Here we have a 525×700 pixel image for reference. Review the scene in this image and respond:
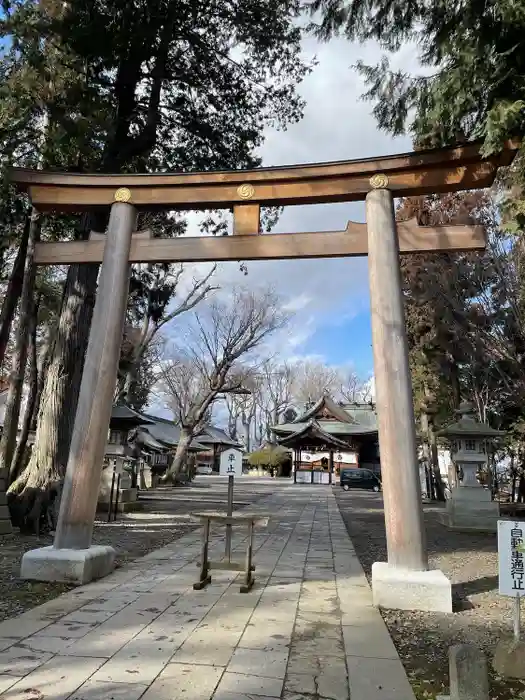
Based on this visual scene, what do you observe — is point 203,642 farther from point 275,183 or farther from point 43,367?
point 43,367

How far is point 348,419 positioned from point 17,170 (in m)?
31.9

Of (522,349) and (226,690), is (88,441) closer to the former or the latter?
(226,690)

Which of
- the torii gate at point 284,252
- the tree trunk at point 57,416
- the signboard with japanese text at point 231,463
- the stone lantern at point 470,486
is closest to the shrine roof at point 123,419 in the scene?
the tree trunk at point 57,416

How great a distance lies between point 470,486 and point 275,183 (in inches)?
369

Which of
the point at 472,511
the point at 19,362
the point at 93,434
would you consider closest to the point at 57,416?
the point at 19,362

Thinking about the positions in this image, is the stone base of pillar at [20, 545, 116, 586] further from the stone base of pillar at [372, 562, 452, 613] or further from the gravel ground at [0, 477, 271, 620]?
the stone base of pillar at [372, 562, 452, 613]

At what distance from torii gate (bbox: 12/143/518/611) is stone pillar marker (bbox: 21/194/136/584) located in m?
0.01

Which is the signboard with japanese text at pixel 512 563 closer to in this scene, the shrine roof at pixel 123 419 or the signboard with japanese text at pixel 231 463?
the signboard with japanese text at pixel 231 463

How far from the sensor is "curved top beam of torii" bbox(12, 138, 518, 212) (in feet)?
18.9

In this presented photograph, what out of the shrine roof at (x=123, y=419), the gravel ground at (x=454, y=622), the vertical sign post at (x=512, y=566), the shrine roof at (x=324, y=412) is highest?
the shrine roof at (x=324, y=412)

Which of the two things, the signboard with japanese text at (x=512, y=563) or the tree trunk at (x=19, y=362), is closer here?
the signboard with japanese text at (x=512, y=563)

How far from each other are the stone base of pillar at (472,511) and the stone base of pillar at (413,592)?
7.62 metres

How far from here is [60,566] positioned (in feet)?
17.5

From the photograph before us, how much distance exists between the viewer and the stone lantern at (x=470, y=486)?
1195 centimetres
